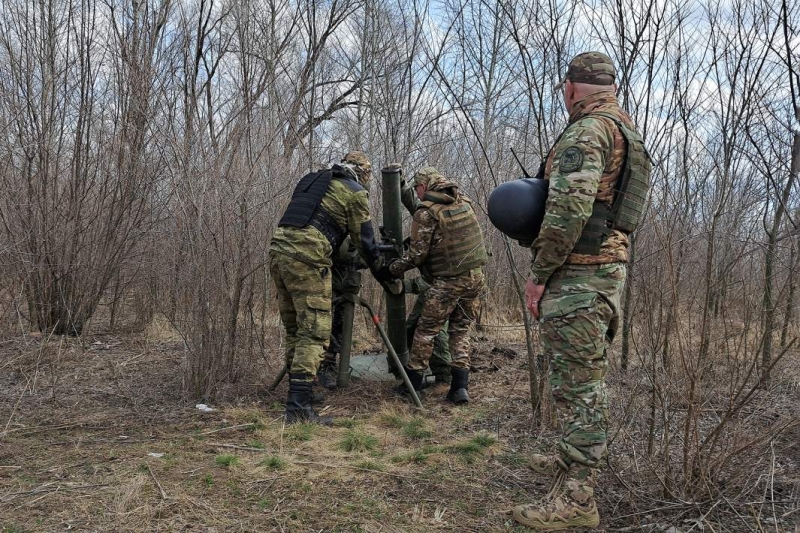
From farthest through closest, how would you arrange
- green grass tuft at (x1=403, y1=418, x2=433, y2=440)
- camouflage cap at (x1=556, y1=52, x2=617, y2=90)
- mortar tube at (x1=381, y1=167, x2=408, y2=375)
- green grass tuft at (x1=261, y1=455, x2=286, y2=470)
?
mortar tube at (x1=381, y1=167, x2=408, y2=375) → green grass tuft at (x1=403, y1=418, x2=433, y2=440) → green grass tuft at (x1=261, y1=455, x2=286, y2=470) → camouflage cap at (x1=556, y1=52, x2=617, y2=90)

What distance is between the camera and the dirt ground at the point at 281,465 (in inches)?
106

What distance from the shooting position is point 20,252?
18.9ft

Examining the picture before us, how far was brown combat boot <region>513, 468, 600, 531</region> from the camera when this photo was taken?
8.57ft

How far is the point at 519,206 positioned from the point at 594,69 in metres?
0.74

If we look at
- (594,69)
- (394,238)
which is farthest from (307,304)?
(594,69)

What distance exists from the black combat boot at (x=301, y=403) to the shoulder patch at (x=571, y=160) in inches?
99.0

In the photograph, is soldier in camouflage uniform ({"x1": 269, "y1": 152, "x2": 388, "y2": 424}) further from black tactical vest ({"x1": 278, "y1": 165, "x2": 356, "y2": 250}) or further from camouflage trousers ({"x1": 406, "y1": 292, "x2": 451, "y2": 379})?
camouflage trousers ({"x1": 406, "y1": 292, "x2": 451, "y2": 379})

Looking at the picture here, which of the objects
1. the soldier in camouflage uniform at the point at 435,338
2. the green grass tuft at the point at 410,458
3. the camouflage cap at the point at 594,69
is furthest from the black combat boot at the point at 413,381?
the camouflage cap at the point at 594,69

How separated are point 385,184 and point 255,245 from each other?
1.20 m

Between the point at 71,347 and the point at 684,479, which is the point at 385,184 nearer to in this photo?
the point at 684,479

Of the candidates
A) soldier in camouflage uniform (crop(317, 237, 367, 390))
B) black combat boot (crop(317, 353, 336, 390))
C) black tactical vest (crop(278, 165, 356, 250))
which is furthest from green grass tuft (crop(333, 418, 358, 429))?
black tactical vest (crop(278, 165, 356, 250))

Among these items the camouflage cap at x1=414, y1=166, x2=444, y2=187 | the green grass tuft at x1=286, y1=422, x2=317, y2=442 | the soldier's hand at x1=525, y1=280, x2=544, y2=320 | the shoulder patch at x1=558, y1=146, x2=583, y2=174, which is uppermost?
the camouflage cap at x1=414, y1=166, x2=444, y2=187

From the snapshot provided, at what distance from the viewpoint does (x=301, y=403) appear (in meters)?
4.31

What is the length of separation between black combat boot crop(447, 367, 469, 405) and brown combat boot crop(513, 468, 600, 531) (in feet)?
7.14
